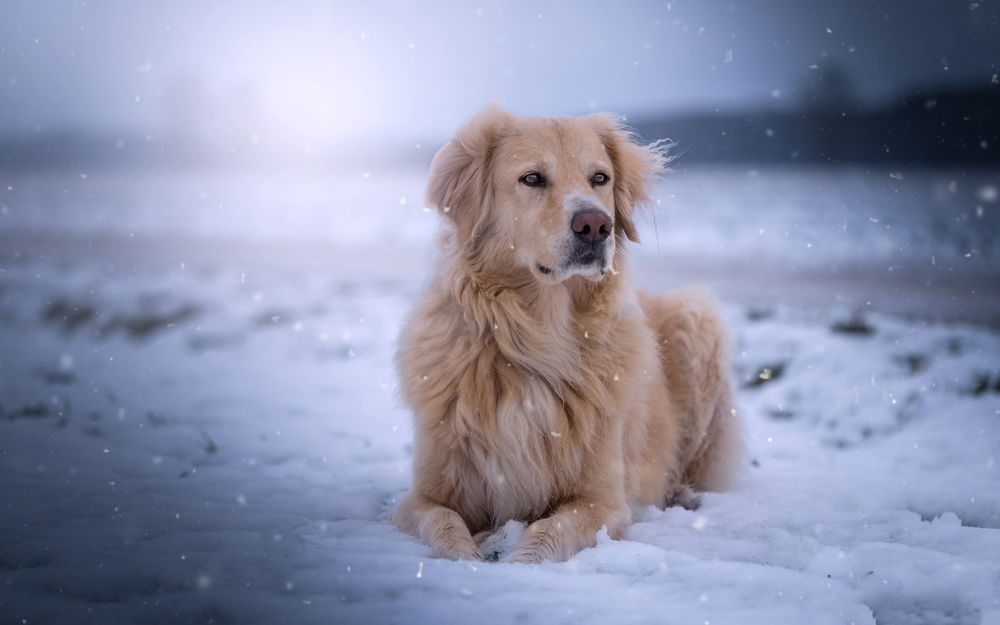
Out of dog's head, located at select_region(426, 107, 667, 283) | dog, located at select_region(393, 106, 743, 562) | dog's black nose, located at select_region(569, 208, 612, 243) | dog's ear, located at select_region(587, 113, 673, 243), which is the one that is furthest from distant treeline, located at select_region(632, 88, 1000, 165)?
dog's black nose, located at select_region(569, 208, 612, 243)

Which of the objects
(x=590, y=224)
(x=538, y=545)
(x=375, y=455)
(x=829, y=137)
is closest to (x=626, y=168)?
(x=590, y=224)

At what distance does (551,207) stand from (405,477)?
1904 millimetres

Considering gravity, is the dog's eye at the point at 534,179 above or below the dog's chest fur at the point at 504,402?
above

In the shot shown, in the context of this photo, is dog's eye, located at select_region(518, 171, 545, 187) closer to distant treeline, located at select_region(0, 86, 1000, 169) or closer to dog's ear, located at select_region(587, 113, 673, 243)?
dog's ear, located at select_region(587, 113, 673, 243)

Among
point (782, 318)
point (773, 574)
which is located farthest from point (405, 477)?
point (782, 318)

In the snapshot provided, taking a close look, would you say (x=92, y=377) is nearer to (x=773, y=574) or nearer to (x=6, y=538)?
(x=6, y=538)

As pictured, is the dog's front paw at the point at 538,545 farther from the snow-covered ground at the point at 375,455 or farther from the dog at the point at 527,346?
the snow-covered ground at the point at 375,455

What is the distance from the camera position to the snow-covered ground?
2328mm

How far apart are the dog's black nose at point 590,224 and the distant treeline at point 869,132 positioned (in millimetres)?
9567

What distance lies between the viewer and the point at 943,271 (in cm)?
1085

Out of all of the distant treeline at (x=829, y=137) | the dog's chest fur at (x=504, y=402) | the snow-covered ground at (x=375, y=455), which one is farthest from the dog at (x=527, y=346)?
the distant treeline at (x=829, y=137)

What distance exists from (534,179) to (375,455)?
87.8 inches

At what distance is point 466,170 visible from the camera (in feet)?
11.8

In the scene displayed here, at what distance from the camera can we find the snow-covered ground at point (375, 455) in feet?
7.64
